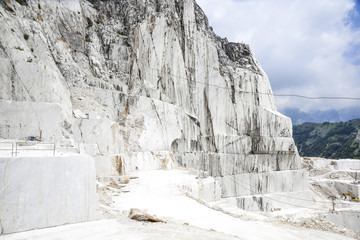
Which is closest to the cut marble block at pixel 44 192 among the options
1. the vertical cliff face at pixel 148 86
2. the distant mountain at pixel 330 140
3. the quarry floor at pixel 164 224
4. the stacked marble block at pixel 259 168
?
the quarry floor at pixel 164 224

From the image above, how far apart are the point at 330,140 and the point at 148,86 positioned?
337 feet

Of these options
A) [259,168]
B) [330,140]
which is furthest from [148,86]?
[330,140]

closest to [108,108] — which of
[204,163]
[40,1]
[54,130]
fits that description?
[54,130]

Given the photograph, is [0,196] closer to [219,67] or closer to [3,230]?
[3,230]

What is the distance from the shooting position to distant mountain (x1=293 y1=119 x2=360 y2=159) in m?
86.4

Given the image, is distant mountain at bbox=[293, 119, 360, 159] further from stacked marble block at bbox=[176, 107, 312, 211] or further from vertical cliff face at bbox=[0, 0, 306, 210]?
vertical cliff face at bbox=[0, 0, 306, 210]

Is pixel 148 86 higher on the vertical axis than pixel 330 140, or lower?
higher

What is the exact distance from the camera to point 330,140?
350ft

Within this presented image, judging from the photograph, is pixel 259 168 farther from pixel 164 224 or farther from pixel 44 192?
pixel 44 192

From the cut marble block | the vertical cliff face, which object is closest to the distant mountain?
the vertical cliff face

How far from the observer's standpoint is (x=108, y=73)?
1098 inches

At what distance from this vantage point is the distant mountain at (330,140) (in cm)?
8644

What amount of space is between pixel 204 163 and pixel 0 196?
26540mm

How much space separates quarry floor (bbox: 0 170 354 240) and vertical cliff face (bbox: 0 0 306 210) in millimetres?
5740
